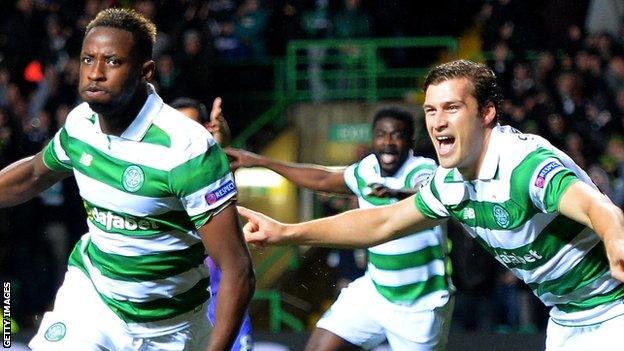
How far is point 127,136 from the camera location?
542 cm

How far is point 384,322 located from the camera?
7949 millimetres

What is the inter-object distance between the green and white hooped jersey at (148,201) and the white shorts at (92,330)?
5 cm

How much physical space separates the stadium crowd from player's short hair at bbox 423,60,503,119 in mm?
5746

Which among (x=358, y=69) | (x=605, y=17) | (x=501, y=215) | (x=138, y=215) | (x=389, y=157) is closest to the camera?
(x=138, y=215)

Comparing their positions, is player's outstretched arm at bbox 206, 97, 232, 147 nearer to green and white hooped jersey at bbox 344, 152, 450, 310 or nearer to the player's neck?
green and white hooped jersey at bbox 344, 152, 450, 310

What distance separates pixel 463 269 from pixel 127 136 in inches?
253

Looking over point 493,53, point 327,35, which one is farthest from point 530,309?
point 327,35

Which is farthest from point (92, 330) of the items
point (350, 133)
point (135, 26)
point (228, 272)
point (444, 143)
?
point (350, 133)

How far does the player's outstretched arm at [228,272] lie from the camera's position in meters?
5.13

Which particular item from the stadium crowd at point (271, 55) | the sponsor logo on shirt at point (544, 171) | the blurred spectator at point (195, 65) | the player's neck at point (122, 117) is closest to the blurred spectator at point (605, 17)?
the stadium crowd at point (271, 55)

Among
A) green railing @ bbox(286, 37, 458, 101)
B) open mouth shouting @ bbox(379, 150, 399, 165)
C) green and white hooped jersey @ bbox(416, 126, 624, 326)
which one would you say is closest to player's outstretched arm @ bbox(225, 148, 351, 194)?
open mouth shouting @ bbox(379, 150, 399, 165)

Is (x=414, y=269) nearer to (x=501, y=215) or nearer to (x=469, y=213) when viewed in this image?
(x=469, y=213)

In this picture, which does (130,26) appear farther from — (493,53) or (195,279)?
(493,53)

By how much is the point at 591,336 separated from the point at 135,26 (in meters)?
2.18
